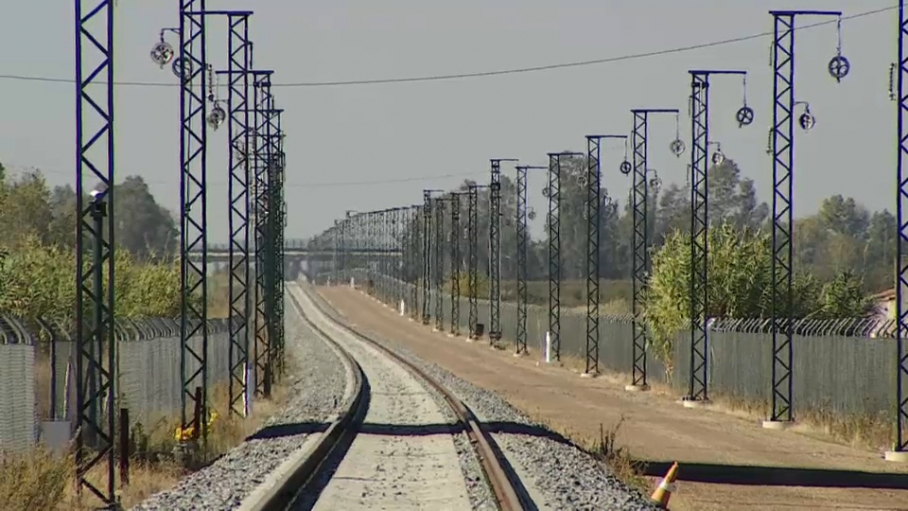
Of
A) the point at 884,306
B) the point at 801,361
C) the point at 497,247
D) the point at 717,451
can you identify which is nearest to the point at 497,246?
the point at 497,247

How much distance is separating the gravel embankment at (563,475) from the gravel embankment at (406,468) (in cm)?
81

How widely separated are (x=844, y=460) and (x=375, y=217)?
157313mm

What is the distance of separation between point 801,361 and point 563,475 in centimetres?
2201

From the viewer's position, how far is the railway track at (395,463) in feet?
69.7

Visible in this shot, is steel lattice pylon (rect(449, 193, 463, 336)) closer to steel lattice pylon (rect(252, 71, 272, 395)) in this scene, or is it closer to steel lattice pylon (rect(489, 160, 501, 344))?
steel lattice pylon (rect(489, 160, 501, 344))

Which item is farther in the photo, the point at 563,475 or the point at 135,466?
the point at 135,466

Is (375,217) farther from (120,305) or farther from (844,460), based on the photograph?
(844,460)

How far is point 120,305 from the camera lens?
53219 millimetres

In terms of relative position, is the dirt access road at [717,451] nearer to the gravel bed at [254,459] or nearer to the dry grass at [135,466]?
the gravel bed at [254,459]

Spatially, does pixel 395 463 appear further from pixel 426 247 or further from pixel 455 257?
pixel 426 247

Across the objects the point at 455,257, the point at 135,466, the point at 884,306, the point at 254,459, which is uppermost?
the point at 455,257

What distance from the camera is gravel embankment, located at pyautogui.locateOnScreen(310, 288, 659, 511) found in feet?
69.1

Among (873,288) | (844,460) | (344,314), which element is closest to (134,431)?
(844,460)

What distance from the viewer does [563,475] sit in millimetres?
24797
